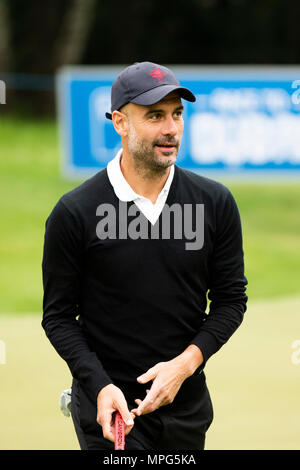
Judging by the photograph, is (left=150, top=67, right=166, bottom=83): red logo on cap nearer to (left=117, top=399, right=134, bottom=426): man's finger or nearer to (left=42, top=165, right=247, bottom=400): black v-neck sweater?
(left=42, top=165, right=247, bottom=400): black v-neck sweater

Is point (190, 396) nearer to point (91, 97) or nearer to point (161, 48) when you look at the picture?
point (91, 97)

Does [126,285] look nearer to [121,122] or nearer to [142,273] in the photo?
[142,273]

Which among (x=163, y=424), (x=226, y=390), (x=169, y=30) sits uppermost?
(x=169, y=30)

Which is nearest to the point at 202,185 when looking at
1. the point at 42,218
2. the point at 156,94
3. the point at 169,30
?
the point at 156,94

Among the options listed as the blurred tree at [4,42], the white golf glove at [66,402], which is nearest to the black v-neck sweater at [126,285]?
the white golf glove at [66,402]

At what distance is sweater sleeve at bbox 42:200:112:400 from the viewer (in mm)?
3068

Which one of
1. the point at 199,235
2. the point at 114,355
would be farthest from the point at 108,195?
the point at 114,355

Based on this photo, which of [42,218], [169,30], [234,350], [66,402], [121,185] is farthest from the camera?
[169,30]

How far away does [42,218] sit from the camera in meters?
16.7

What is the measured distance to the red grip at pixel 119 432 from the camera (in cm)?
292

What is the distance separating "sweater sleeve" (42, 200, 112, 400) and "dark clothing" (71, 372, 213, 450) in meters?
0.13

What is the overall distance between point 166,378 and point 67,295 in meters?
0.47

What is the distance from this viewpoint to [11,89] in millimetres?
24672
